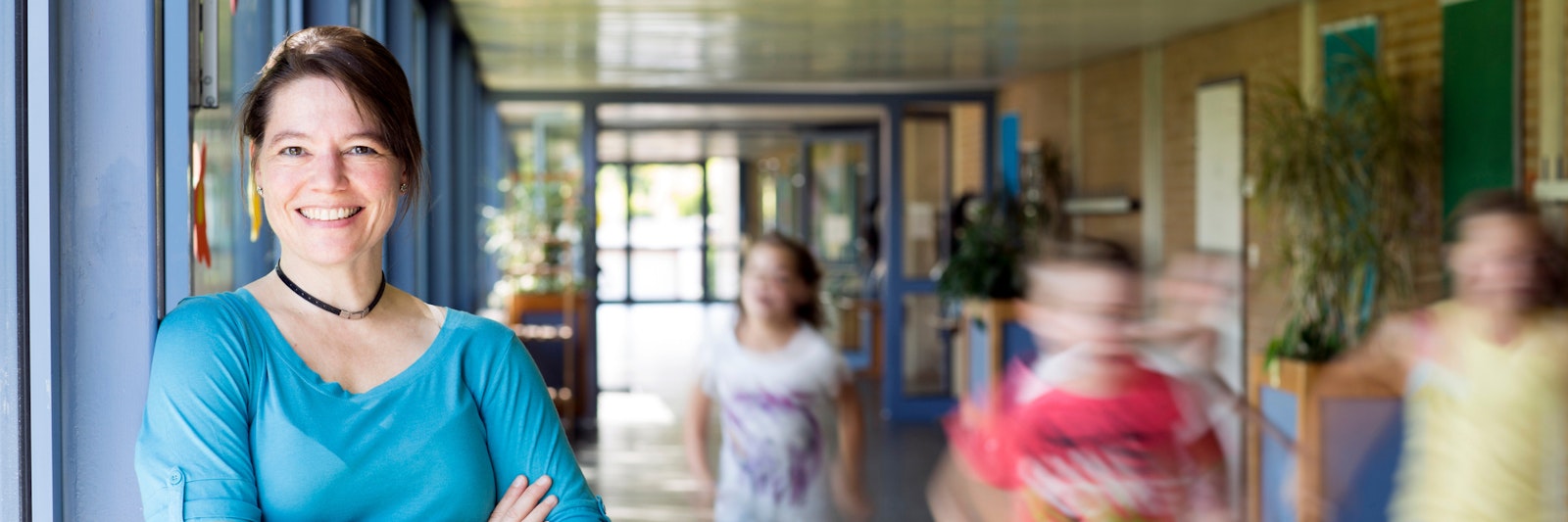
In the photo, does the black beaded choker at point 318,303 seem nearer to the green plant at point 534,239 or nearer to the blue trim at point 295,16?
the blue trim at point 295,16

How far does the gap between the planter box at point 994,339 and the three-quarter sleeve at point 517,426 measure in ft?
24.6

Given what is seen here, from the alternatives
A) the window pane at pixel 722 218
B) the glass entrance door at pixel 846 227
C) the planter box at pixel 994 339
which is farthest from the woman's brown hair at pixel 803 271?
the window pane at pixel 722 218

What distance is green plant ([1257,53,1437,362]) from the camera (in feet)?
18.5

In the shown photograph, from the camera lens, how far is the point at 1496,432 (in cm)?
305

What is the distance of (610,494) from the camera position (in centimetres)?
752

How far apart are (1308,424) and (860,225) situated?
27.3 ft

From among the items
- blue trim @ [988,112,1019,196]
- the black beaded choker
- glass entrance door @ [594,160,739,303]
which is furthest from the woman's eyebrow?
glass entrance door @ [594,160,739,303]

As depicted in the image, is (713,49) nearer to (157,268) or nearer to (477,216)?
(477,216)

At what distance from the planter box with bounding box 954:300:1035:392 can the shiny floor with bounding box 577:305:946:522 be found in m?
0.56

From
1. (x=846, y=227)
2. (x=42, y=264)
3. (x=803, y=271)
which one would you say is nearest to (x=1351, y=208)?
(x=803, y=271)

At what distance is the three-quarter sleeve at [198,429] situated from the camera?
1.38 meters

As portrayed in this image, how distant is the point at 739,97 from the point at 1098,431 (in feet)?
25.6

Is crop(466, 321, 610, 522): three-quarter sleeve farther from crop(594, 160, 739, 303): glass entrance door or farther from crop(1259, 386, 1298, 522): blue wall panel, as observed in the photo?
crop(594, 160, 739, 303): glass entrance door

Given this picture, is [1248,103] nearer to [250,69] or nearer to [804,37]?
[804,37]
